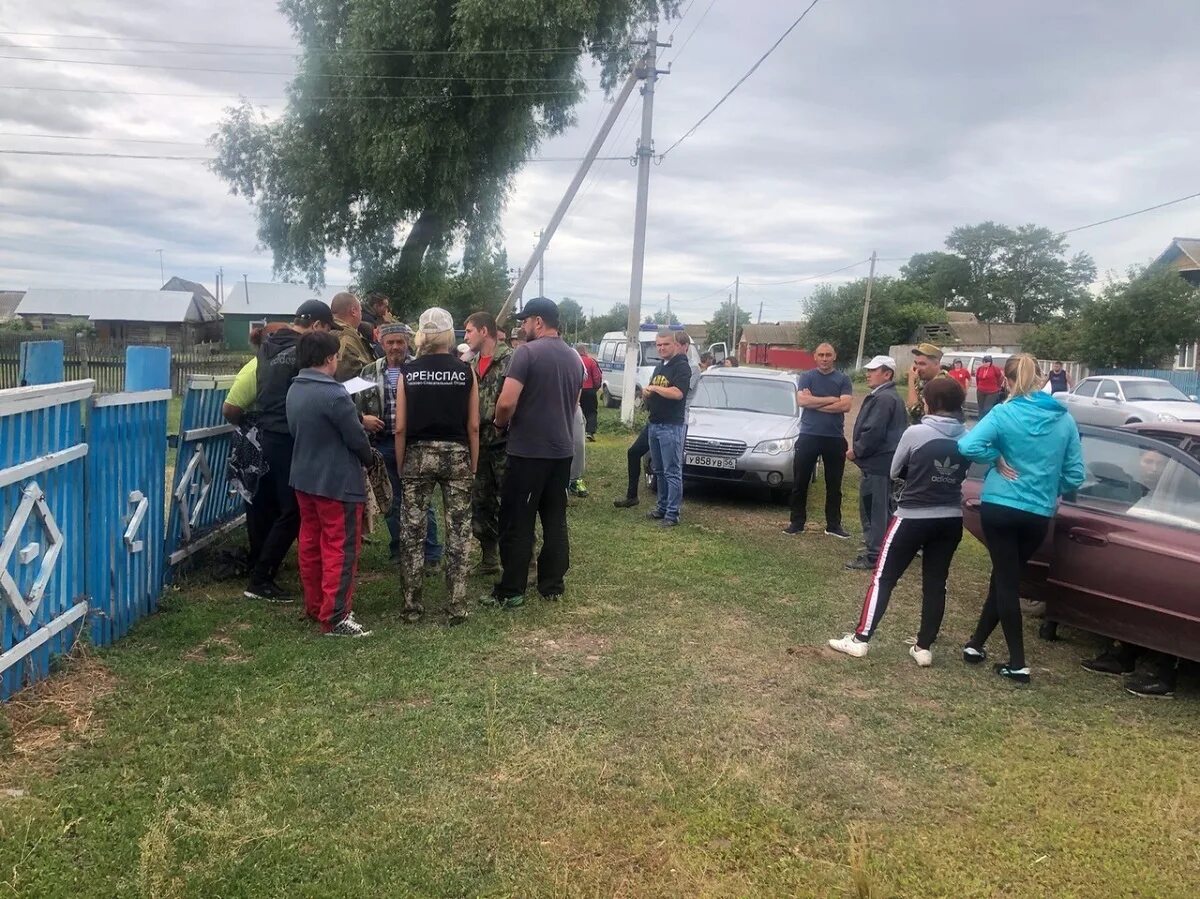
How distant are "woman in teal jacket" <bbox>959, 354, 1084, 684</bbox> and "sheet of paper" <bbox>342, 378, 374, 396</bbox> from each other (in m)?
3.50

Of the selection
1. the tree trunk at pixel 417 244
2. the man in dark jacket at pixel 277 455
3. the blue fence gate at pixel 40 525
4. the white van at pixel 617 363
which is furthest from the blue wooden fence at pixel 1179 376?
the blue fence gate at pixel 40 525

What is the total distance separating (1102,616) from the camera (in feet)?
15.5

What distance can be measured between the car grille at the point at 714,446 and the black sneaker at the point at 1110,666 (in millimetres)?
4729

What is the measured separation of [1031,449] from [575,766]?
2942mm

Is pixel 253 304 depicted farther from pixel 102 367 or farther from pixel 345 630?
pixel 345 630

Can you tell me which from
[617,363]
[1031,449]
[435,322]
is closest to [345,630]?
[435,322]

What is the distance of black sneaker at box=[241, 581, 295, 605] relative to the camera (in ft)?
17.6

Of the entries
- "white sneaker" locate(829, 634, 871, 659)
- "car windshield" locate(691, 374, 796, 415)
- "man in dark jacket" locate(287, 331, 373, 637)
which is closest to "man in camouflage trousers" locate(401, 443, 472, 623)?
Result: "man in dark jacket" locate(287, 331, 373, 637)

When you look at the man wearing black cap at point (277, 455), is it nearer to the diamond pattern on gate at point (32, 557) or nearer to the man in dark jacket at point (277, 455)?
the man in dark jacket at point (277, 455)

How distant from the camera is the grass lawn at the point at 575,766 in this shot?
279cm

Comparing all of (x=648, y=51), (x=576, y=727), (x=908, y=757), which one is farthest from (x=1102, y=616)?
(x=648, y=51)

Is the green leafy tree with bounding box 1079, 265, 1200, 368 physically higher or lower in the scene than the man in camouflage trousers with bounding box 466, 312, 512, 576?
higher

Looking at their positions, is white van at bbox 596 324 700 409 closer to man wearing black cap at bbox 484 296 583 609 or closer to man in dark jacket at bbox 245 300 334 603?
man wearing black cap at bbox 484 296 583 609

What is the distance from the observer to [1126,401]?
18703 mm
